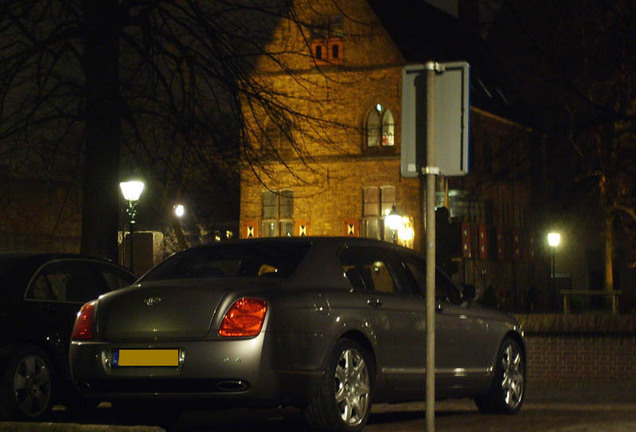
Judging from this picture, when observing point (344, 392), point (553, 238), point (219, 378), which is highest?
point (553, 238)

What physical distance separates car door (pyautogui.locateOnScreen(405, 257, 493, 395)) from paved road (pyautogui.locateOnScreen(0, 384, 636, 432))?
416mm

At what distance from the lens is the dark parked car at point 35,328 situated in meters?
11.4

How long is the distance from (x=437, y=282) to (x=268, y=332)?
129 inches

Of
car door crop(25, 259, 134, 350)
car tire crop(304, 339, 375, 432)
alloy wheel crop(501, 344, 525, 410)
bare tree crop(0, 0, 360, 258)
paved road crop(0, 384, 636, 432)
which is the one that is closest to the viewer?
car tire crop(304, 339, 375, 432)

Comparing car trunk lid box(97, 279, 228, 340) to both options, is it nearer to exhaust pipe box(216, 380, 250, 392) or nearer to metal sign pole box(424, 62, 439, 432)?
exhaust pipe box(216, 380, 250, 392)

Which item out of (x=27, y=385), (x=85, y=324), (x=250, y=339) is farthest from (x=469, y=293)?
(x=27, y=385)

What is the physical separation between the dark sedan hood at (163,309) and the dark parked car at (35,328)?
1.88 m

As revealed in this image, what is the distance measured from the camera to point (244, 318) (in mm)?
9211

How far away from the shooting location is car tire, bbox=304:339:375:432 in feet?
31.3

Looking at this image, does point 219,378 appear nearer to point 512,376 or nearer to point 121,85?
point 512,376

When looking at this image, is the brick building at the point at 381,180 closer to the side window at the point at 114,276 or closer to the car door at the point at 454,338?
the side window at the point at 114,276

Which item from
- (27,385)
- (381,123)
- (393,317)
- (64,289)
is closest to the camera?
(393,317)

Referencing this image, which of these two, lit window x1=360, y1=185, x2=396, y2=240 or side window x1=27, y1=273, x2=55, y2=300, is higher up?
lit window x1=360, y1=185, x2=396, y2=240

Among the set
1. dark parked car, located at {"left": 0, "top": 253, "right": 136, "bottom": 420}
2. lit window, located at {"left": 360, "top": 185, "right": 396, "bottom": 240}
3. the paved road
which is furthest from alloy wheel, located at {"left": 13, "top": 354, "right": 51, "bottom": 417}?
lit window, located at {"left": 360, "top": 185, "right": 396, "bottom": 240}
